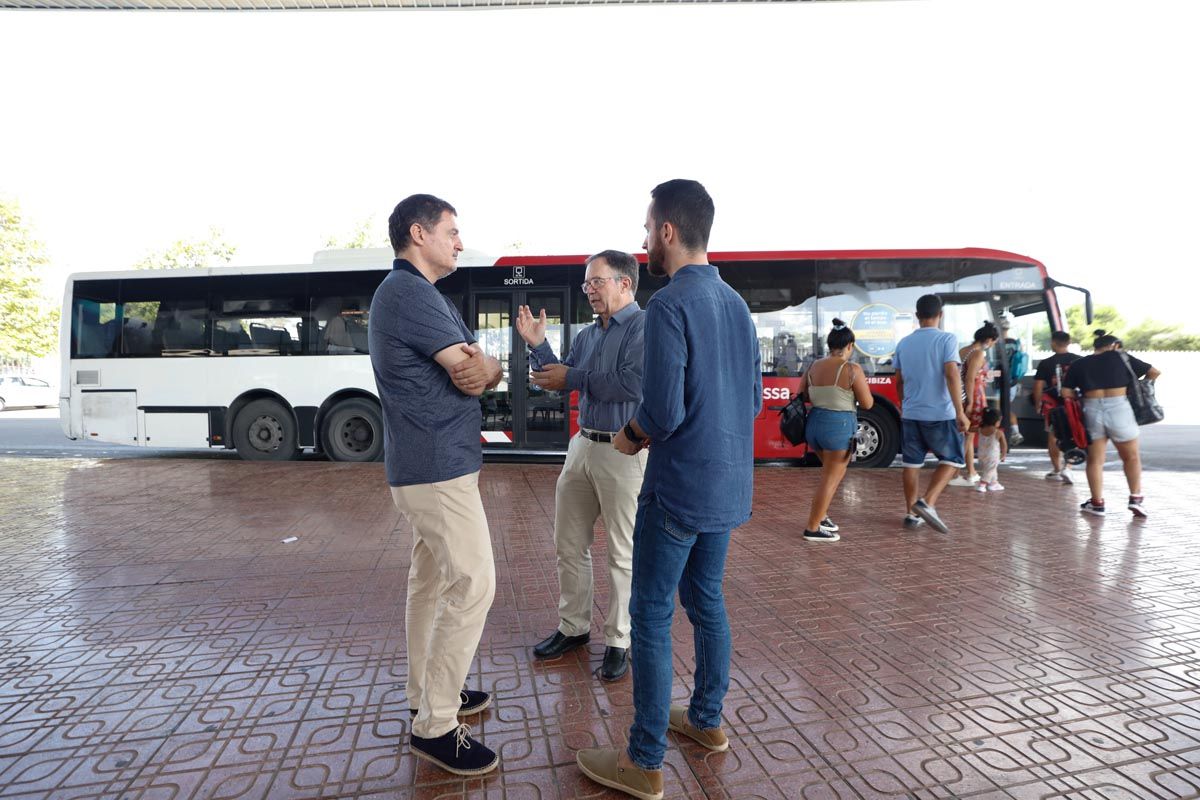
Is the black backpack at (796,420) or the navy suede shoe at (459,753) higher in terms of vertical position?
the black backpack at (796,420)

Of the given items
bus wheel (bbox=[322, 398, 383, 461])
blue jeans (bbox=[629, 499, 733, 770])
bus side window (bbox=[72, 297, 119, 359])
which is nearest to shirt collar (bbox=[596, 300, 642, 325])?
blue jeans (bbox=[629, 499, 733, 770])

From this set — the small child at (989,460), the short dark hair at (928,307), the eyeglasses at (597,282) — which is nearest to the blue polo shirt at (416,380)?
the eyeglasses at (597,282)

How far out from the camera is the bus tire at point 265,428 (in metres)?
10.4

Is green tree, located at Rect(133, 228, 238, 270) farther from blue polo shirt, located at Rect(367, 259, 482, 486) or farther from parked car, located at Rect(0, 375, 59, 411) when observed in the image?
blue polo shirt, located at Rect(367, 259, 482, 486)

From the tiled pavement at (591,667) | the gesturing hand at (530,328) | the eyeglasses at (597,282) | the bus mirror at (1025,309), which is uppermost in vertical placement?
the bus mirror at (1025,309)

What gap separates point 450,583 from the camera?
2387mm

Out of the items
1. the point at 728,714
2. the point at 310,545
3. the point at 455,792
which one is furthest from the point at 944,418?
the point at 310,545

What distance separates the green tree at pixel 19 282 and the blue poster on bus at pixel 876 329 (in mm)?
29240

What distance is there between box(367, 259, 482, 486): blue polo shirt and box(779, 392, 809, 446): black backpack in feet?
12.9

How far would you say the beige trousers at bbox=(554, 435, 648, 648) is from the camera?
10.4 feet

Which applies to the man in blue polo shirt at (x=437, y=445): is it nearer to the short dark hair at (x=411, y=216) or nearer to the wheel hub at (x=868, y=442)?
the short dark hair at (x=411, y=216)

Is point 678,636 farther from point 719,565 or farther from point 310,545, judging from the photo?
point 310,545

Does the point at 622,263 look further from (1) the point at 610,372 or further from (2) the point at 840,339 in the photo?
(2) the point at 840,339

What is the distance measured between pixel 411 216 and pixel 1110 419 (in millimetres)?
6662
